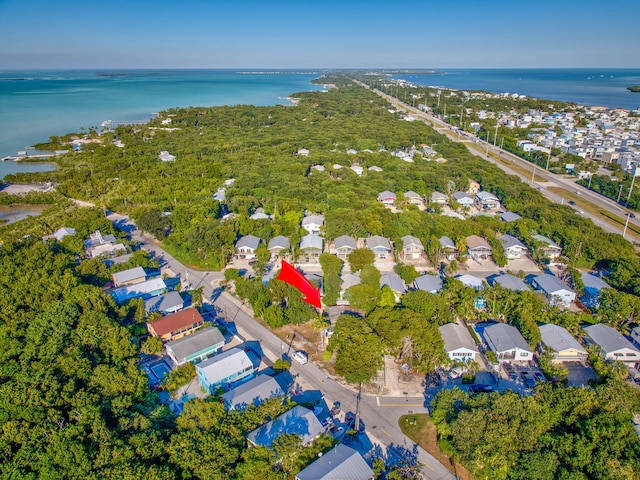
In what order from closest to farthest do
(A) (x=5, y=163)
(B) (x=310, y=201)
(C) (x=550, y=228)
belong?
(C) (x=550, y=228)
(B) (x=310, y=201)
(A) (x=5, y=163)

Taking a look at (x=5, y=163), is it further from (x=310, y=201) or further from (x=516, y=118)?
(x=516, y=118)

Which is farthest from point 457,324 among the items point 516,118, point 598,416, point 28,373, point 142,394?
point 516,118

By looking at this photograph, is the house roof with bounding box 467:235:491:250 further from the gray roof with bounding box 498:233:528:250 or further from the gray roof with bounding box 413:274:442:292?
the gray roof with bounding box 413:274:442:292

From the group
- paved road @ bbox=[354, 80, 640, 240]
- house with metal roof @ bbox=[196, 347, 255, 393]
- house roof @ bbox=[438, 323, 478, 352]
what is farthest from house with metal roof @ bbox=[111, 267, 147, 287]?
paved road @ bbox=[354, 80, 640, 240]

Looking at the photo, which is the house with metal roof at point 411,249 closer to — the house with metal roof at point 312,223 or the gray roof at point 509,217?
the house with metal roof at point 312,223

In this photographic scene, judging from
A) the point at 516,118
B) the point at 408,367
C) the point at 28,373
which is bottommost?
the point at 408,367

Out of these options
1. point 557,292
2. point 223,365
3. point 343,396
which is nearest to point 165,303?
point 223,365
